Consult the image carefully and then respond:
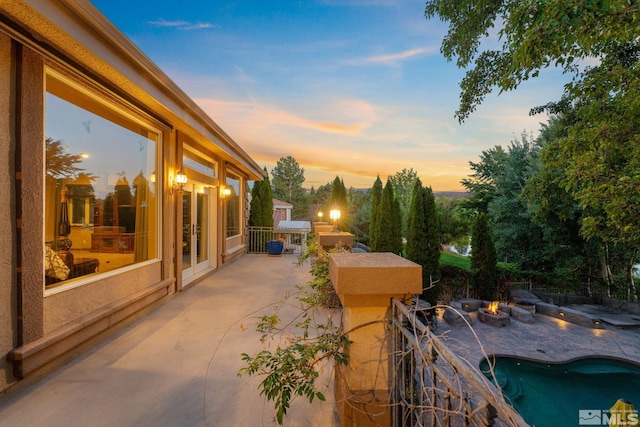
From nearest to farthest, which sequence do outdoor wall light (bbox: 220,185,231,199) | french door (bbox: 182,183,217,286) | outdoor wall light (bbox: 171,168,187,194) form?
outdoor wall light (bbox: 171,168,187,194), french door (bbox: 182,183,217,286), outdoor wall light (bbox: 220,185,231,199)

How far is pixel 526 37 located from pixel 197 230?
676cm

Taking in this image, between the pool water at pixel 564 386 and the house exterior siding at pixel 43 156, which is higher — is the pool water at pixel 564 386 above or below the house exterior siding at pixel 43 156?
below

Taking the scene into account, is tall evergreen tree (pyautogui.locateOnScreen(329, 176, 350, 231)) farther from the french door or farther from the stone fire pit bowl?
the french door

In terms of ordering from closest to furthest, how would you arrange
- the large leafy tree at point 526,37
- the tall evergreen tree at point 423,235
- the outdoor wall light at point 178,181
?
the large leafy tree at point 526,37 → the outdoor wall light at point 178,181 → the tall evergreen tree at point 423,235

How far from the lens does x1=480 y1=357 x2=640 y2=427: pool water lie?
490 cm

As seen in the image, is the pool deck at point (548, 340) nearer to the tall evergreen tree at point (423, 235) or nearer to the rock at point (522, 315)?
the rock at point (522, 315)

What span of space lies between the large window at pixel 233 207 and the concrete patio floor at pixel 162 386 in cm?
523

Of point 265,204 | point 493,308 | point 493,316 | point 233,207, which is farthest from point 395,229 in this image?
point 233,207

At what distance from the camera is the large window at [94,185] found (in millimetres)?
3066

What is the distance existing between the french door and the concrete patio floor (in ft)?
6.93

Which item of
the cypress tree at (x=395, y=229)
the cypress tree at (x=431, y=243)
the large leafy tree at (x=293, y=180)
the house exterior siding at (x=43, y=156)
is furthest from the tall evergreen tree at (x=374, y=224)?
the large leafy tree at (x=293, y=180)

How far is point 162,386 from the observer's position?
2500 millimetres

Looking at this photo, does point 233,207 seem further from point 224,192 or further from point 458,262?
point 458,262

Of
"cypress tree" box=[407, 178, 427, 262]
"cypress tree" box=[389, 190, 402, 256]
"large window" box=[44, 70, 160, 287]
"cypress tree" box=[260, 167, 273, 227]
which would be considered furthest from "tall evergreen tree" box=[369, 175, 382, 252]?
"large window" box=[44, 70, 160, 287]
